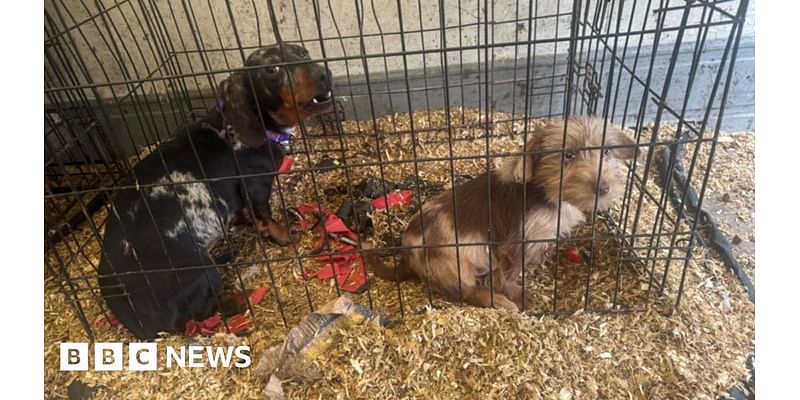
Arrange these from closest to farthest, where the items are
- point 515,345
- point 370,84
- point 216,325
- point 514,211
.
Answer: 1. point 515,345
2. point 514,211
3. point 216,325
4. point 370,84

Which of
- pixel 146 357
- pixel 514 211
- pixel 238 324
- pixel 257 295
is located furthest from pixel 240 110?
pixel 514 211

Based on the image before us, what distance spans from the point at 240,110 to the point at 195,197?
646 mm

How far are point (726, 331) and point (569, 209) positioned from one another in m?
1.06

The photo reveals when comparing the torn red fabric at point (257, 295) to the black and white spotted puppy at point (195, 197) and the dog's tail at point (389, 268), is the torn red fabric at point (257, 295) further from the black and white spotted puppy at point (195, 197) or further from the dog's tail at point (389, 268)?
the dog's tail at point (389, 268)

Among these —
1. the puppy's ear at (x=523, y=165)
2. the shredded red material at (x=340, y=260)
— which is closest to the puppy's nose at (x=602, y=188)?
the puppy's ear at (x=523, y=165)

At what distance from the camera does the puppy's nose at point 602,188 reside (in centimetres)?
247

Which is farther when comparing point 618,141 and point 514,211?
point 514,211

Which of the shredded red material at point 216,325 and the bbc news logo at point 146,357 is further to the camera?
the shredded red material at point 216,325

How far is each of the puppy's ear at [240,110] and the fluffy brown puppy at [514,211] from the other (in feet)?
4.12

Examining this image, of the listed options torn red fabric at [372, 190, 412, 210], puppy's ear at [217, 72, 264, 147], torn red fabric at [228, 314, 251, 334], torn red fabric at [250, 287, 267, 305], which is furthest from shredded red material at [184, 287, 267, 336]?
torn red fabric at [372, 190, 412, 210]

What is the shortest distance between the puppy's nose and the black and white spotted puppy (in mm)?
1582

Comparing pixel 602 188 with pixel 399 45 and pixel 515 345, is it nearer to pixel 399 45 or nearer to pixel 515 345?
pixel 515 345

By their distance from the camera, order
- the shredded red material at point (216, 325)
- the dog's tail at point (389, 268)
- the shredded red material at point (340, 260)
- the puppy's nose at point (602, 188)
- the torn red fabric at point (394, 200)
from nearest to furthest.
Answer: the puppy's nose at point (602, 188)
the shredded red material at point (216, 325)
the dog's tail at point (389, 268)
the shredded red material at point (340, 260)
the torn red fabric at point (394, 200)

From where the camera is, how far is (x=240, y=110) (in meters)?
3.28
